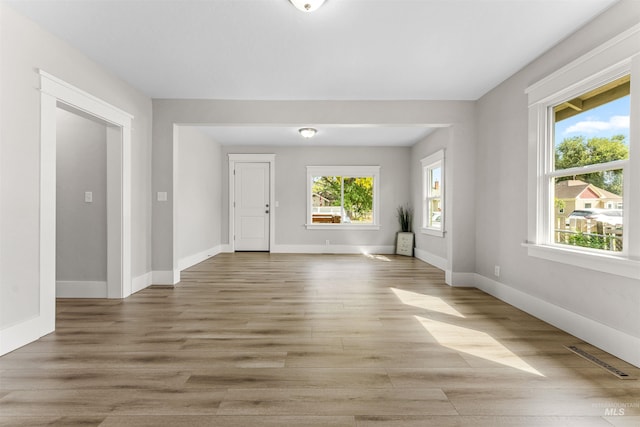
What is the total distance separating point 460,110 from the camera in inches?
176

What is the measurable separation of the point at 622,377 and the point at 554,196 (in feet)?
5.38

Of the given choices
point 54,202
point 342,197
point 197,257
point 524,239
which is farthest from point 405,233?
point 54,202

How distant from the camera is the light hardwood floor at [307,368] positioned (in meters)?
1.66

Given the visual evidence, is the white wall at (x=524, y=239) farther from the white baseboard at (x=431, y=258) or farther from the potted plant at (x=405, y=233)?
the potted plant at (x=405, y=233)

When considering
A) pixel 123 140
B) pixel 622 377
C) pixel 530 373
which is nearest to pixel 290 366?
Result: pixel 530 373

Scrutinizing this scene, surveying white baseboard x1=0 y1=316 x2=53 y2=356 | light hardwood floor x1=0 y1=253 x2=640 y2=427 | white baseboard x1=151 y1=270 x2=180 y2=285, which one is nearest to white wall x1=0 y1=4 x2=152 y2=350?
white baseboard x1=0 y1=316 x2=53 y2=356

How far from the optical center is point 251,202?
7.92 meters

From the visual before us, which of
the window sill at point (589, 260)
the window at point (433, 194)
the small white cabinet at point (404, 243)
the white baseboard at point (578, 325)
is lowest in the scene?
the white baseboard at point (578, 325)

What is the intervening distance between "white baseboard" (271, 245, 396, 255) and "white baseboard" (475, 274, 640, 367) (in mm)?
3966

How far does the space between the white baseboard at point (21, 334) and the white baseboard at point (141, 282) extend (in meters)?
1.37

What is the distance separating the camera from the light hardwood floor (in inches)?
65.4

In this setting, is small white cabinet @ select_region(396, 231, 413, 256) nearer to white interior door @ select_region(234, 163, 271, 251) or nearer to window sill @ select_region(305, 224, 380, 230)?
window sill @ select_region(305, 224, 380, 230)

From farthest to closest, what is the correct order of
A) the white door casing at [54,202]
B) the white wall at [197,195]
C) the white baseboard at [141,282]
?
the white wall at [197,195] → the white baseboard at [141,282] → the white door casing at [54,202]

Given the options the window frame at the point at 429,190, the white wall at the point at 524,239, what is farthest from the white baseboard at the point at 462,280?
the window frame at the point at 429,190
